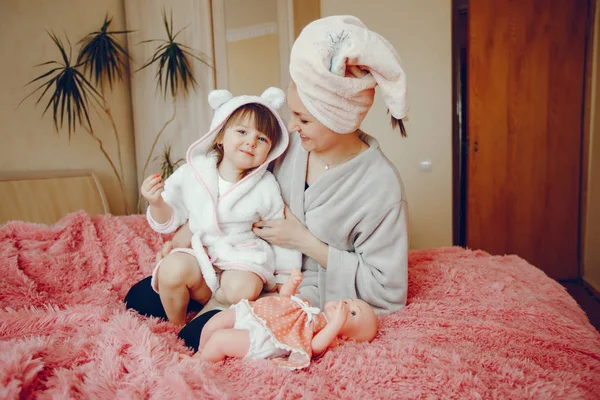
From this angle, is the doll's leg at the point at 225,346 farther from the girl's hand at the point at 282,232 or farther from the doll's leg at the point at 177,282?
the girl's hand at the point at 282,232

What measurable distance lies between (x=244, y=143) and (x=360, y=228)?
0.46 metres

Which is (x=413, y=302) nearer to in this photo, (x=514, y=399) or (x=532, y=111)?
(x=514, y=399)

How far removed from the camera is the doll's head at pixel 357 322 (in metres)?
1.08

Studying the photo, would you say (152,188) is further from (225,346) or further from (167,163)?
(167,163)

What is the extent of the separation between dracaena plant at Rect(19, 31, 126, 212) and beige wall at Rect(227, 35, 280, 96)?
904 mm

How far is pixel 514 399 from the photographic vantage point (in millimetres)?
829

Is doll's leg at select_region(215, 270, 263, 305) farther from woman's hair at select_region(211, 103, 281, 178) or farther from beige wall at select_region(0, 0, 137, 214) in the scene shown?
beige wall at select_region(0, 0, 137, 214)

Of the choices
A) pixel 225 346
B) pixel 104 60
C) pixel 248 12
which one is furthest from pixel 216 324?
pixel 248 12

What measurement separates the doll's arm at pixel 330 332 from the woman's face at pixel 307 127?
54 centimetres

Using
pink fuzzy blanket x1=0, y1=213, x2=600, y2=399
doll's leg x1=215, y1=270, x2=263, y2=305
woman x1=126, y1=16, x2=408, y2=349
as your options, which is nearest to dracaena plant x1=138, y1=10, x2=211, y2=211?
pink fuzzy blanket x1=0, y1=213, x2=600, y2=399

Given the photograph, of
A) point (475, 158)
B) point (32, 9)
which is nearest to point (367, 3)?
point (475, 158)

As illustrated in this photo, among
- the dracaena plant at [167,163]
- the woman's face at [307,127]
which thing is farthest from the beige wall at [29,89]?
the woman's face at [307,127]

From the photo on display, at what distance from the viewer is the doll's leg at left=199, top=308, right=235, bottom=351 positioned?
104 centimetres

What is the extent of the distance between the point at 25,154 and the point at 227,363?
2185 millimetres
